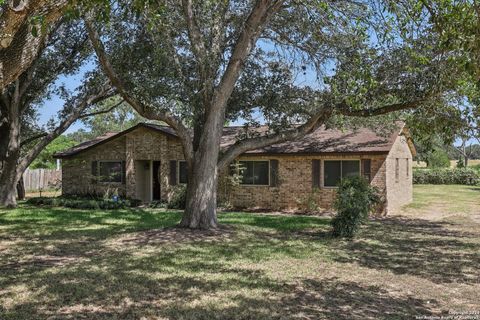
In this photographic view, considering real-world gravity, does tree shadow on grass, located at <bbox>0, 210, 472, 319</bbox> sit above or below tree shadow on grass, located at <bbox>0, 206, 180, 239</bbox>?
below

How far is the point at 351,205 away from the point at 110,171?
1566 cm

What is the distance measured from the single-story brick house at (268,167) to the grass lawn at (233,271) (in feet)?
15.6

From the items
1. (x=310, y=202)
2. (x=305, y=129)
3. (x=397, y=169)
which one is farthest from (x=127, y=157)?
(x=397, y=169)

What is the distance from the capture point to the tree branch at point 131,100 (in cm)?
1065

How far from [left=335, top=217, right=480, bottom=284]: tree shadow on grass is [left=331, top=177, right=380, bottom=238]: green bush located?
448mm

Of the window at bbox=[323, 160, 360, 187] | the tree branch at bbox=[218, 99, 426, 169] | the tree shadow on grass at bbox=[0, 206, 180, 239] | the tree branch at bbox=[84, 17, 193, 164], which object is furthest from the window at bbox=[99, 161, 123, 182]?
the tree branch at bbox=[218, 99, 426, 169]

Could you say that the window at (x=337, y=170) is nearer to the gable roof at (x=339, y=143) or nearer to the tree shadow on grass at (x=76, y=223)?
the gable roof at (x=339, y=143)

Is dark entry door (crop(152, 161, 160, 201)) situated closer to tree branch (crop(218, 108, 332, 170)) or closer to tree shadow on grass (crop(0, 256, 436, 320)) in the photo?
tree branch (crop(218, 108, 332, 170))

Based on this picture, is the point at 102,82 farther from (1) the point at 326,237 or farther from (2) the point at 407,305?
(2) the point at 407,305

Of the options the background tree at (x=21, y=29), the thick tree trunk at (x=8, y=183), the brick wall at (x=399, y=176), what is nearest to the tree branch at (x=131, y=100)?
the background tree at (x=21, y=29)

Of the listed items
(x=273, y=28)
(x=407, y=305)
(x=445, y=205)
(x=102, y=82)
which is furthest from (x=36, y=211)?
(x=445, y=205)

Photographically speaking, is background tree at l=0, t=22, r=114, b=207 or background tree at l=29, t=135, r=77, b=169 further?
background tree at l=29, t=135, r=77, b=169

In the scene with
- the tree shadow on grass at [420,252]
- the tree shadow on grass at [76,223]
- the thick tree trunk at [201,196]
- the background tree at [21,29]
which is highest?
the background tree at [21,29]

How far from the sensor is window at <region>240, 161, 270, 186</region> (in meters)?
20.2
